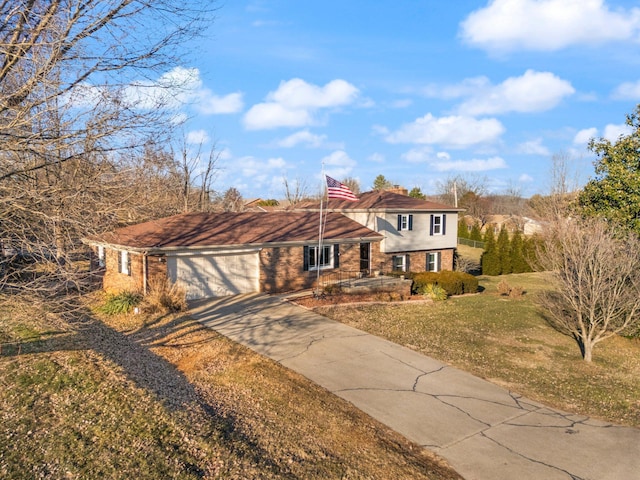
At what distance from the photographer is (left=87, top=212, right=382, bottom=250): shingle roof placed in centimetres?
1828

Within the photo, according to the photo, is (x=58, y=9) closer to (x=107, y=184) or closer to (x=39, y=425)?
(x=107, y=184)

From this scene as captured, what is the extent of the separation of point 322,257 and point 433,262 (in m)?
9.33

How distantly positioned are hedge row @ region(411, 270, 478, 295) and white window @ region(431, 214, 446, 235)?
16.9ft

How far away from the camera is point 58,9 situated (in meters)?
7.04

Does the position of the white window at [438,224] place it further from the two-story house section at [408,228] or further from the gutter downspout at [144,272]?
the gutter downspout at [144,272]

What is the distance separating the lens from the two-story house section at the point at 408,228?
25594 millimetres

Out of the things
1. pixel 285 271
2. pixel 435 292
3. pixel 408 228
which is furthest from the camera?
pixel 408 228

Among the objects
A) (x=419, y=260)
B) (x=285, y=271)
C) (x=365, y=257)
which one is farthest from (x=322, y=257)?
(x=419, y=260)

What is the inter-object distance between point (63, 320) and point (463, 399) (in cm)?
Result: 798

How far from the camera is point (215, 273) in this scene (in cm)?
1898

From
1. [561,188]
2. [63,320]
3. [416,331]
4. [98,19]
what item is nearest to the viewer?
[98,19]

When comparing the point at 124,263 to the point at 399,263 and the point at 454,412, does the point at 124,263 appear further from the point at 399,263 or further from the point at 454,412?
the point at 454,412

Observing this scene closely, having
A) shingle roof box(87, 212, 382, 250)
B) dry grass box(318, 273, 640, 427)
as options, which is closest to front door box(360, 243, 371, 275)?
shingle roof box(87, 212, 382, 250)

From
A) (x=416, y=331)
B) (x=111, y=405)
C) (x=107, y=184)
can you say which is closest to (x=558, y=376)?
(x=416, y=331)
